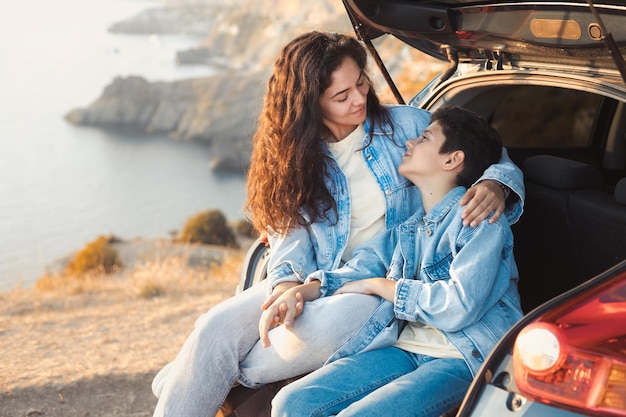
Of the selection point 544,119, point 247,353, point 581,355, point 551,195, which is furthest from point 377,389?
point 544,119

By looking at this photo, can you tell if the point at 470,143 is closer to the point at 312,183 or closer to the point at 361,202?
the point at 361,202

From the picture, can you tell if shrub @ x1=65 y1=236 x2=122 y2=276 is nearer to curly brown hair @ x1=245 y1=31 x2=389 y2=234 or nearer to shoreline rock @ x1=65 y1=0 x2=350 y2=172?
curly brown hair @ x1=245 y1=31 x2=389 y2=234

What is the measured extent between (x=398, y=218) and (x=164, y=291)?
4.65 meters

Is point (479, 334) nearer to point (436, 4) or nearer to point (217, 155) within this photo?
point (436, 4)

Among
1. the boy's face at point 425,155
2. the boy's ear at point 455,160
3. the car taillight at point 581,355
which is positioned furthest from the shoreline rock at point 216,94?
the car taillight at point 581,355

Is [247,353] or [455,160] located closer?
[247,353]

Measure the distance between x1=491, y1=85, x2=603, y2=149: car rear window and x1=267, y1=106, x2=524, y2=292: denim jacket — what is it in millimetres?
3053

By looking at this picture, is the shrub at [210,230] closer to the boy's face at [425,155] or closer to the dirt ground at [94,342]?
the dirt ground at [94,342]

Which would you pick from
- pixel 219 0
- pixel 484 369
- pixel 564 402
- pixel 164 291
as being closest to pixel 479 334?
pixel 484 369

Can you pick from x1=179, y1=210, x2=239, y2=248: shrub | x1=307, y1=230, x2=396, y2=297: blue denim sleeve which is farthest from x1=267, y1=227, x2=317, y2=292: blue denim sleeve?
x1=179, y1=210, x2=239, y2=248: shrub

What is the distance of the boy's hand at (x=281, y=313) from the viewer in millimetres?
2426

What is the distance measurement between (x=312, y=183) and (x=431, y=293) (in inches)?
27.0

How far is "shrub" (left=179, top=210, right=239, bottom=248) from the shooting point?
60.1 ft

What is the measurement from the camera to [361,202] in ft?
9.19
